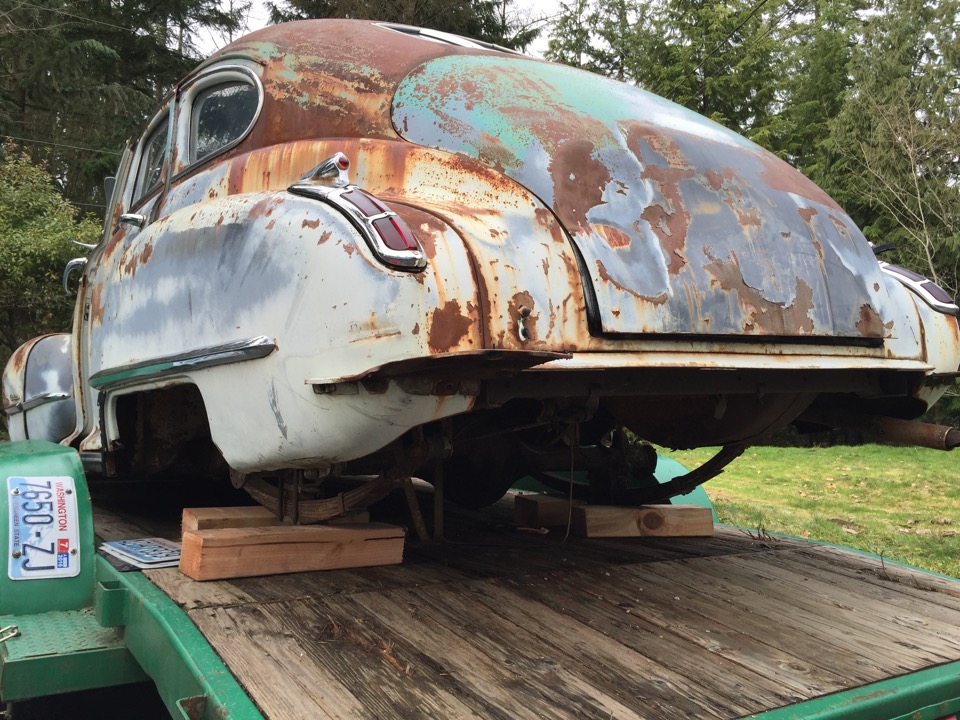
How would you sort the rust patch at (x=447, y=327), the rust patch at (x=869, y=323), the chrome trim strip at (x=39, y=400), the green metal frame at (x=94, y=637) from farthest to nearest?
1. the chrome trim strip at (x=39, y=400)
2. the rust patch at (x=869, y=323)
3. the rust patch at (x=447, y=327)
4. the green metal frame at (x=94, y=637)

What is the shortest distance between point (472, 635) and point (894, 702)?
3.29 ft

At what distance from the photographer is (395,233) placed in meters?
2.06

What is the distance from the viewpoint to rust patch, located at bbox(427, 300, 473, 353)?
1.99 meters

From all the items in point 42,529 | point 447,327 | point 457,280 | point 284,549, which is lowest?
point 284,549

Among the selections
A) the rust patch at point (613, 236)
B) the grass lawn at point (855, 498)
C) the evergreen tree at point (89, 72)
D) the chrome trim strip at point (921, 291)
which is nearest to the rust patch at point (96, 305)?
the rust patch at point (613, 236)

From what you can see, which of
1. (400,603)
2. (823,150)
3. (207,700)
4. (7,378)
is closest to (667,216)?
(400,603)

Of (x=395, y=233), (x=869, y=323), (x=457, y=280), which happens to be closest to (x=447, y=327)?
(x=457, y=280)

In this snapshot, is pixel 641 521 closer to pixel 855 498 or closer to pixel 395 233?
pixel 395 233

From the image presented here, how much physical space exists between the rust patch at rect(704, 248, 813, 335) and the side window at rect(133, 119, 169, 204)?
2335 mm

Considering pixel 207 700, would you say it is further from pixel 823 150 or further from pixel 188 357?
pixel 823 150

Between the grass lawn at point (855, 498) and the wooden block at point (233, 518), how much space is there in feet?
6.99

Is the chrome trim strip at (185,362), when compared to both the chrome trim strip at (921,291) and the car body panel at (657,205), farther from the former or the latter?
the chrome trim strip at (921,291)

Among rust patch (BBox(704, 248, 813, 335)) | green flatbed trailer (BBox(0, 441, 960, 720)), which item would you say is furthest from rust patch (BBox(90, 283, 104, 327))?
rust patch (BBox(704, 248, 813, 335))

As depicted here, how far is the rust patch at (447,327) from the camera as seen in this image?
1991mm
